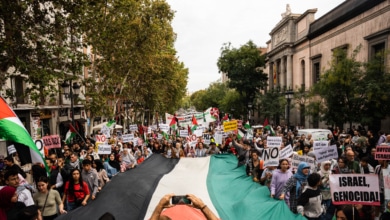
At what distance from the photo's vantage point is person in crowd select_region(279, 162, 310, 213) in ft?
18.6

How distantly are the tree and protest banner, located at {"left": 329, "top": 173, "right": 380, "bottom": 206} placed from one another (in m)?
40.7

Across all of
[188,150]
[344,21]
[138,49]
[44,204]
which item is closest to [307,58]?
[344,21]

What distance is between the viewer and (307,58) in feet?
111

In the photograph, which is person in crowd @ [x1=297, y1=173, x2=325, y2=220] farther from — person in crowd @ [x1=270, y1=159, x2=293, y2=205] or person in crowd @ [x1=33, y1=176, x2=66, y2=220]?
person in crowd @ [x1=33, y1=176, x2=66, y2=220]

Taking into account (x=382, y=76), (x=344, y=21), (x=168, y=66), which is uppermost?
(x=344, y=21)

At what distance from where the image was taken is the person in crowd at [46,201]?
18.4 ft

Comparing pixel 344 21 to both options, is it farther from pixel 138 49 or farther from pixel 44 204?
pixel 44 204

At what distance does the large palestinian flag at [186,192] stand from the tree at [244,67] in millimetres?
37889

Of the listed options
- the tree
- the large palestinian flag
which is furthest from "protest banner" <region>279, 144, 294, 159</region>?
the tree

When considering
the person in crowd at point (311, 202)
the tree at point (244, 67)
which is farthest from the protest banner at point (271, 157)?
the tree at point (244, 67)

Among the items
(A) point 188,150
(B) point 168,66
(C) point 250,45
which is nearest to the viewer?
(A) point 188,150

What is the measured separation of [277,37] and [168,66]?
18648 mm

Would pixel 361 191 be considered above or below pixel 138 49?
below

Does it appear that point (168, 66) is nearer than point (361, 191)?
No
